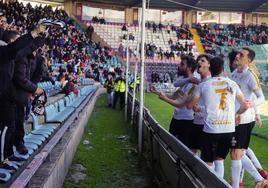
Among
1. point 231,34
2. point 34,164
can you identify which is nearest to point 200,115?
point 34,164

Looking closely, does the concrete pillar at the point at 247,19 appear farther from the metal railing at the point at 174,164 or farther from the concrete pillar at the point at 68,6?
the metal railing at the point at 174,164

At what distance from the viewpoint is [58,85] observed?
19.6 meters

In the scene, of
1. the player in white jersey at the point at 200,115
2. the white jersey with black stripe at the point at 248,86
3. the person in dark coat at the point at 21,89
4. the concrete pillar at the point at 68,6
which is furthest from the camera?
the concrete pillar at the point at 68,6

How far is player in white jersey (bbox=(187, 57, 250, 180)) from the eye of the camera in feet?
17.2

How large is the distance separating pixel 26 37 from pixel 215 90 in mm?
2165

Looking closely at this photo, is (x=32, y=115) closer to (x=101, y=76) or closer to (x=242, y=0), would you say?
Result: (x=101, y=76)

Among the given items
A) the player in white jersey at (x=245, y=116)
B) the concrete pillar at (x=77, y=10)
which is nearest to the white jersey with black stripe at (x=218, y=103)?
the player in white jersey at (x=245, y=116)

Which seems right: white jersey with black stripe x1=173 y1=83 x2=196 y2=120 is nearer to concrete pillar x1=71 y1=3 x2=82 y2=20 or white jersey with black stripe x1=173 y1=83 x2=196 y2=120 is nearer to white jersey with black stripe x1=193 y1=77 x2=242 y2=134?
white jersey with black stripe x1=193 y1=77 x2=242 y2=134

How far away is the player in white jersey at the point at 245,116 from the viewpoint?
229 inches

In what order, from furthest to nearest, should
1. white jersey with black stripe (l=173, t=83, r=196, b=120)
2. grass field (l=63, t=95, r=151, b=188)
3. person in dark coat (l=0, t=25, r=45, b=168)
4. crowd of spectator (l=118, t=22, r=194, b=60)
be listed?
crowd of spectator (l=118, t=22, r=194, b=60), grass field (l=63, t=95, r=151, b=188), white jersey with black stripe (l=173, t=83, r=196, b=120), person in dark coat (l=0, t=25, r=45, b=168)

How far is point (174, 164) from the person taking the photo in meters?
5.25

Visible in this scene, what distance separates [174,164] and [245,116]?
1288 millimetres

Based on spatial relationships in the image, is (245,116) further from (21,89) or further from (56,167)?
(21,89)

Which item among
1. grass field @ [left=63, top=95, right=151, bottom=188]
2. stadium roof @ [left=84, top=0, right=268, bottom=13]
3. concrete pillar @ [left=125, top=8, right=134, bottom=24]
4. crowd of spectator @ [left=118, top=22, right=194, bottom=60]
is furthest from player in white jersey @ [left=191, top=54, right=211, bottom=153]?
concrete pillar @ [left=125, top=8, right=134, bottom=24]
